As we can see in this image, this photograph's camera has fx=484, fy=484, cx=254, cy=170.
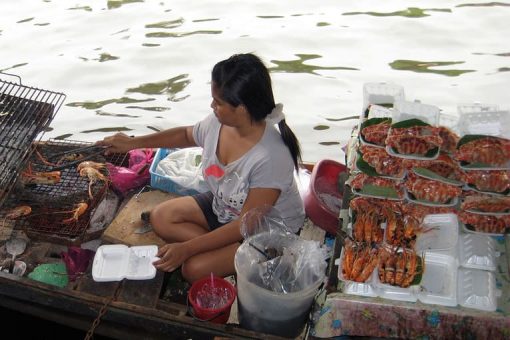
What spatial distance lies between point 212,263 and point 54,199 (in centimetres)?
149

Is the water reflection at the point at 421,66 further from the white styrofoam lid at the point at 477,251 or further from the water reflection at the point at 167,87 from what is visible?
the white styrofoam lid at the point at 477,251

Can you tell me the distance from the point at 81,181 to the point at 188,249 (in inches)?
58.4

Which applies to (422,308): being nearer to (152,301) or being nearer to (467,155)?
(467,155)

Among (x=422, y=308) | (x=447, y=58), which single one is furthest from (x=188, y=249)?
(x=447, y=58)

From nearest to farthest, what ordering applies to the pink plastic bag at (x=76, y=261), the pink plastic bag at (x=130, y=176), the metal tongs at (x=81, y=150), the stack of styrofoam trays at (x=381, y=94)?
the stack of styrofoam trays at (x=381, y=94) < the pink plastic bag at (x=76, y=261) < the metal tongs at (x=81, y=150) < the pink plastic bag at (x=130, y=176)

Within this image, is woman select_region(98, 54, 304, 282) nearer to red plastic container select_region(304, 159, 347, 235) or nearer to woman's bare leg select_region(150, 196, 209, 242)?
woman's bare leg select_region(150, 196, 209, 242)

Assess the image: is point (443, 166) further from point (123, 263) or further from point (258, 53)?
point (258, 53)

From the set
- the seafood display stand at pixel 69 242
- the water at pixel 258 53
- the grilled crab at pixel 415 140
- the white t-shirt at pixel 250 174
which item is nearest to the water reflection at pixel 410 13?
the water at pixel 258 53

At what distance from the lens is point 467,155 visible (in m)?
2.63

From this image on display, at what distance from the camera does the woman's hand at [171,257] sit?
300 centimetres

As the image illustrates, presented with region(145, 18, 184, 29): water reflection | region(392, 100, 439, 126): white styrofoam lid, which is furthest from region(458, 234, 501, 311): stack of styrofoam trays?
region(145, 18, 184, 29): water reflection

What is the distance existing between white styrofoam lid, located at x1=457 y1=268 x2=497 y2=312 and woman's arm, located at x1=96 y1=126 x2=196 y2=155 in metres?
2.02

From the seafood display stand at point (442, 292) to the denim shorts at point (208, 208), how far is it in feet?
3.06

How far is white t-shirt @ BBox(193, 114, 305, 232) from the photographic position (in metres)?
2.95
